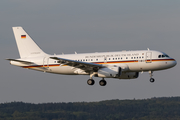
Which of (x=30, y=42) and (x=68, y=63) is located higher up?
(x=30, y=42)

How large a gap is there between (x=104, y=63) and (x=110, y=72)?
2838 millimetres

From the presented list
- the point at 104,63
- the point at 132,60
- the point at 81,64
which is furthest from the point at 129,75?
the point at 81,64

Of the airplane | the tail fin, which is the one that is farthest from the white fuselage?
the tail fin

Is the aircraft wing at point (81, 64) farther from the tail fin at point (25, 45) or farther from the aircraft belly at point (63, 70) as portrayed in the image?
the tail fin at point (25, 45)

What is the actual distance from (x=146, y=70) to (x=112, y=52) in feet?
24.4

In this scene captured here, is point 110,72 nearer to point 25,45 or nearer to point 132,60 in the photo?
point 132,60

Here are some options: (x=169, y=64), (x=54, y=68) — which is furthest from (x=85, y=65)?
(x=169, y=64)

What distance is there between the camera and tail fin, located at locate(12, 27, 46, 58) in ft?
260

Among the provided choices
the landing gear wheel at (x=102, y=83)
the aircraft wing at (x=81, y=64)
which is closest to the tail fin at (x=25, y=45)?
the aircraft wing at (x=81, y=64)

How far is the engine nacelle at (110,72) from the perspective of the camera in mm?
68369

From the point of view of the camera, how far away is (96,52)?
241ft

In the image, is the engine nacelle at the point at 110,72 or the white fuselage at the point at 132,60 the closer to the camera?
the engine nacelle at the point at 110,72

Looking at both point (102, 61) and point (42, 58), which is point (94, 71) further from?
point (42, 58)

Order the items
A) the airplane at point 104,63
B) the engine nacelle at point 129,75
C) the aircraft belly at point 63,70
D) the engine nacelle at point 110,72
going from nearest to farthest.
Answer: the engine nacelle at point 110,72, the airplane at point 104,63, the aircraft belly at point 63,70, the engine nacelle at point 129,75
